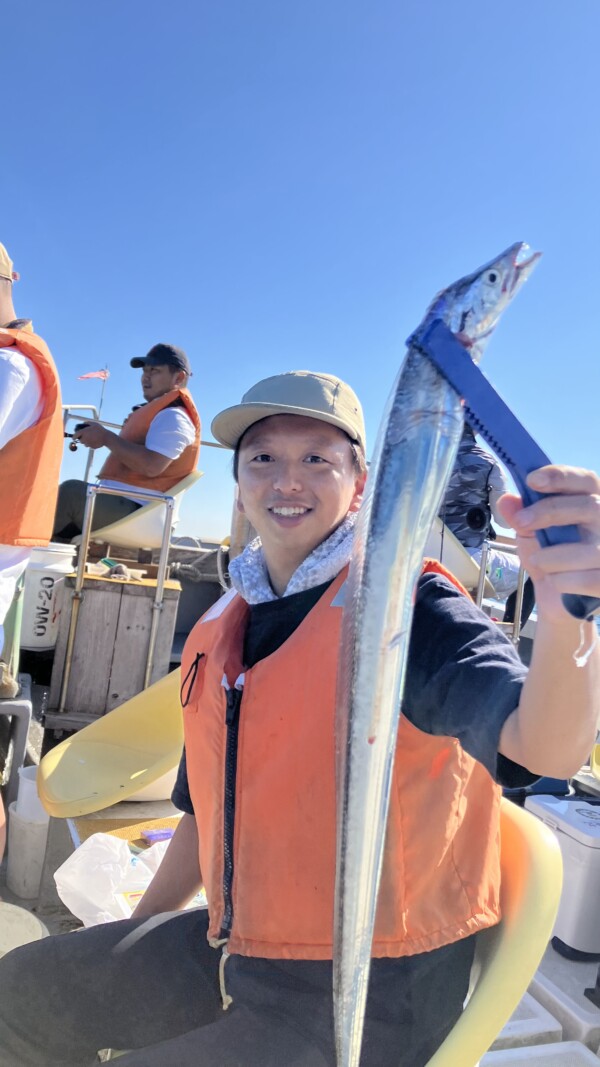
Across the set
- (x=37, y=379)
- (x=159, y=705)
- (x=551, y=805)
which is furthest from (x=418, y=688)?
(x=159, y=705)

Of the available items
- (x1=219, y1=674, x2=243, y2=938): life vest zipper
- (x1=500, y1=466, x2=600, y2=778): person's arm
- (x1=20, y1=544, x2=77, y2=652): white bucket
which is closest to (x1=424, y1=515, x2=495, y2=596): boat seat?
(x1=20, y1=544, x2=77, y2=652): white bucket

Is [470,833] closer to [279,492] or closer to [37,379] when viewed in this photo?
[279,492]

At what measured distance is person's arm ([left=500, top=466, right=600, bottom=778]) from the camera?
85cm

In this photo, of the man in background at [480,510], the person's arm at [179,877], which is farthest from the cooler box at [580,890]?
the person's arm at [179,877]

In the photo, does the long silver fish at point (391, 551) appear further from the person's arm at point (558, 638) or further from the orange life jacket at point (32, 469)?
the orange life jacket at point (32, 469)

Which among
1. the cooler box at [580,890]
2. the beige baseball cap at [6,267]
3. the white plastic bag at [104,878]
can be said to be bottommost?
the white plastic bag at [104,878]

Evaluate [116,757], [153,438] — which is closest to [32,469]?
[116,757]

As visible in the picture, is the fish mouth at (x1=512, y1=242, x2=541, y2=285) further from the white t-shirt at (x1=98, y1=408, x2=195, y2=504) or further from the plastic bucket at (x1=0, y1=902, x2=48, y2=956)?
the white t-shirt at (x1=98, y1=408, x2=195, y2=504)

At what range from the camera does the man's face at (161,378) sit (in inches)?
218

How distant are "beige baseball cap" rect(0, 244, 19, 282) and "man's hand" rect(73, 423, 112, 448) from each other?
6.50ft

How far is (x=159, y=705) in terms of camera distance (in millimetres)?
3775

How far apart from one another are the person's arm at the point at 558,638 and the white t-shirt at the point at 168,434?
176 inches

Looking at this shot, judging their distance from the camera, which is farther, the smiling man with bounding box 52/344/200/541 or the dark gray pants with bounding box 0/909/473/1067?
the smiling man with bounding box 52/344/200/541

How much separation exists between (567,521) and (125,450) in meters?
4.65
